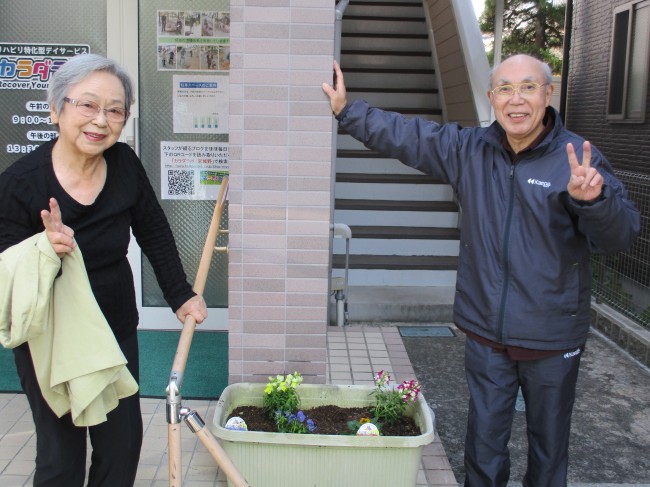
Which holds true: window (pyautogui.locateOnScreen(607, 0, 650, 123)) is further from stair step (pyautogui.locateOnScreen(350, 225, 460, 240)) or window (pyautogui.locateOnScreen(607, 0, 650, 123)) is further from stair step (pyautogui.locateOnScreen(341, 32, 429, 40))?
stair step (pyautogui.locateOnScreen(350, 225, 460, 240))

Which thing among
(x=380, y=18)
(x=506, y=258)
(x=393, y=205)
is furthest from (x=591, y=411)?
(x=380, y=18)

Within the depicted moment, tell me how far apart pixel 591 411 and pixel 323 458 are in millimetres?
2121

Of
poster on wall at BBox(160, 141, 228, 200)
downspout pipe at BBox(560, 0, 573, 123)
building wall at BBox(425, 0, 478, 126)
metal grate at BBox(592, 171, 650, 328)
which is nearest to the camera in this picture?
poster on wall at BBox(160, 141, 228, 200)

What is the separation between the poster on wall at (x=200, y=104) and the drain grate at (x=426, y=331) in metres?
2.03

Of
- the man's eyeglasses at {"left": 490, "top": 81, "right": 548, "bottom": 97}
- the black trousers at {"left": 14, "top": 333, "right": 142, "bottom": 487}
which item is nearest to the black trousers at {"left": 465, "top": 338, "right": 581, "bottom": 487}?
the man's eyeglasses at {"left": 490, "top": 81, "right": 548, "bottom": 97}

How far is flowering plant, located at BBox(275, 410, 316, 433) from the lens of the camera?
9.13 ft

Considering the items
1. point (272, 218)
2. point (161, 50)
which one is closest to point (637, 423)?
point (272, 218)

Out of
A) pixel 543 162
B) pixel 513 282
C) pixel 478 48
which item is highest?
pixel 478 48

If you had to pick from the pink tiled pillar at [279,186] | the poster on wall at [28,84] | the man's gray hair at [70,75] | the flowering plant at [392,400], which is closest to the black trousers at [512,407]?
the flowering plant at [392,400]

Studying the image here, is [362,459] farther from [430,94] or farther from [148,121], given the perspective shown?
[430,94]

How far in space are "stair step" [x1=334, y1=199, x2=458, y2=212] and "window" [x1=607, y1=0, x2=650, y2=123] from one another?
2.66 metres

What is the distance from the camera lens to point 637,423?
396 cm

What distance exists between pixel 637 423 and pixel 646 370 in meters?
0.93

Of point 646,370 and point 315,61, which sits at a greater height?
point 315,61
